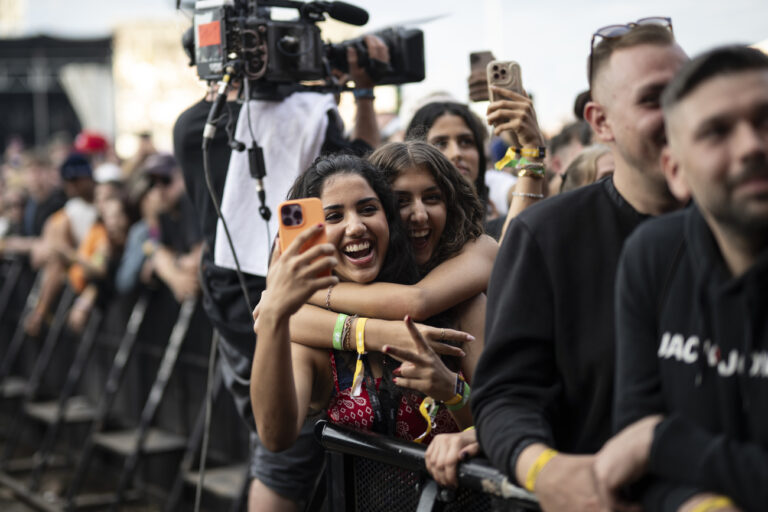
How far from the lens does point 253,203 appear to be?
139 inches

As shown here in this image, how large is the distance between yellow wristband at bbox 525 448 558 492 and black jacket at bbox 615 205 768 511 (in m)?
0.16

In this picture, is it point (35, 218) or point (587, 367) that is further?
point (35, 218)

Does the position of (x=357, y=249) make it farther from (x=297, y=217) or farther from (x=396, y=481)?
(x=396, y=481)

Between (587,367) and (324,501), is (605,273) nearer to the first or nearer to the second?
(587,367)

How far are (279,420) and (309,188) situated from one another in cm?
75

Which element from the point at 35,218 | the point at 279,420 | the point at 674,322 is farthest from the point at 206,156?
the point at 35,218

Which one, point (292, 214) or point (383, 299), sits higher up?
point (292, 214)

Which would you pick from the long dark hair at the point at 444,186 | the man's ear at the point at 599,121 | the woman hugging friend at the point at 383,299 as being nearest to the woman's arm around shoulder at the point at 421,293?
the woman hugging friend at the point at 383,299

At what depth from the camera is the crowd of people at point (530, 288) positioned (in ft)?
4.94

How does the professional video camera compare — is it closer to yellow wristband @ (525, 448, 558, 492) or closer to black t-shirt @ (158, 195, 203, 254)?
yellow wristband @ (525, 448, 558, 492)

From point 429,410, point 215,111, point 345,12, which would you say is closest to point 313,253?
point 429,410

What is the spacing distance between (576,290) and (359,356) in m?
0.75

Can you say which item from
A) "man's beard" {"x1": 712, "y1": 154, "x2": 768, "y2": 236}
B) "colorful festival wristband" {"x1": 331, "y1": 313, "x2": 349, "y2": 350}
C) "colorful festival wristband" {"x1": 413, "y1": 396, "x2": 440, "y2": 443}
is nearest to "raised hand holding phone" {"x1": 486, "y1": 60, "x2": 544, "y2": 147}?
"colorful festival wristband" {"x1": 331, "y1": 313, "x2": 349, "y2": 350}

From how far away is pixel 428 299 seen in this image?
2.58m
